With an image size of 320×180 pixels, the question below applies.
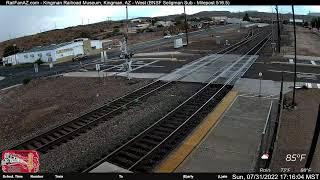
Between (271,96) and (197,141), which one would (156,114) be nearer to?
(197,141)

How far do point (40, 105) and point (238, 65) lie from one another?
68.9 feet

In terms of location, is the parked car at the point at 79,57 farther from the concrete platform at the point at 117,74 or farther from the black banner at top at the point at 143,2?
the black banner at top at the point at 143,2

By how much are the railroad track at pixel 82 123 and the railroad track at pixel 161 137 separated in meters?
3.23

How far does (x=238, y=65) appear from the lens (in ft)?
129

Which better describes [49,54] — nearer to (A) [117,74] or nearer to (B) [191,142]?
(A) [117,74]

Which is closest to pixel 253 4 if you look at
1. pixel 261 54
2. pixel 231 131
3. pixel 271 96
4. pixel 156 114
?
pixel 231 131

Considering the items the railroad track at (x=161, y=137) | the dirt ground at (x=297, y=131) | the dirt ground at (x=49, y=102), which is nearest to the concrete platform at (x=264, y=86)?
the dirt ground at (x=297, y=131)

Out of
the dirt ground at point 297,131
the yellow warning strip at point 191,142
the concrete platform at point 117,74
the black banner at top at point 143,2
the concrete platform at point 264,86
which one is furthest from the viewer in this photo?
the concrete platform at point 117,74

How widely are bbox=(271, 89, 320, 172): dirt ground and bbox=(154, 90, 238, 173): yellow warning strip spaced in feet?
10.1

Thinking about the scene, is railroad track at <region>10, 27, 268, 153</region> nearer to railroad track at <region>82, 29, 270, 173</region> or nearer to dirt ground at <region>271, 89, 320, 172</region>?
railroad track at <region>82, 29, 270, 173</region>

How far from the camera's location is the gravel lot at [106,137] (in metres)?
14.5

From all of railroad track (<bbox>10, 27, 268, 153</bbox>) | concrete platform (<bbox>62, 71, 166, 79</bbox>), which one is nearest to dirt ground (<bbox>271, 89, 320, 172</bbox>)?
railroad track (<bbox>10, 27, 268, 153</bbox>)

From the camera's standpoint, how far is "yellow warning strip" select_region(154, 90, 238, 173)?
1343 cm

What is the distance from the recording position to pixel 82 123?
20.2 metres
